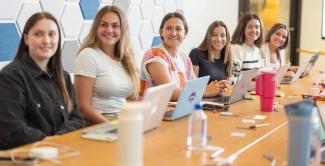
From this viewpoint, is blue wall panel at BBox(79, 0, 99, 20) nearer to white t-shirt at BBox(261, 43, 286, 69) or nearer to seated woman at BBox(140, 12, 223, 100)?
seated woman at BBox(140, 12, 223, 100)

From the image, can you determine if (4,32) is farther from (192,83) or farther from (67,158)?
(67,158)

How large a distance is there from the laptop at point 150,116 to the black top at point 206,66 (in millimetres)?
1555

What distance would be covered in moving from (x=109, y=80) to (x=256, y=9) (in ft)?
13.4

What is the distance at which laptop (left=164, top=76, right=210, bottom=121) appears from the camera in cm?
216

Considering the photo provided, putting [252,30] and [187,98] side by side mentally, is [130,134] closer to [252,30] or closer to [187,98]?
[187,98]

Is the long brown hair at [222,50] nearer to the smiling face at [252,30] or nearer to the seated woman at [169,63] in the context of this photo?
the seated woman at [169,63]

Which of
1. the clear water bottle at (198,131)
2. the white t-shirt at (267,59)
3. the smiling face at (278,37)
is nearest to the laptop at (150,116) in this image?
the clear water bottle at (198,131)

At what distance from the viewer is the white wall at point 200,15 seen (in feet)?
16.1

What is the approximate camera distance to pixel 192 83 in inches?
85.2

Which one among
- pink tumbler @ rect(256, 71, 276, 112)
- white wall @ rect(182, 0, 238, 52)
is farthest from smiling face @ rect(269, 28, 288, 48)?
pink tumbler @ rect(256, 71, 276, 112)

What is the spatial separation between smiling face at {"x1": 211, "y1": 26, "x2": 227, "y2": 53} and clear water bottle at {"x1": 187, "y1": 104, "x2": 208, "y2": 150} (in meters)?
1.73

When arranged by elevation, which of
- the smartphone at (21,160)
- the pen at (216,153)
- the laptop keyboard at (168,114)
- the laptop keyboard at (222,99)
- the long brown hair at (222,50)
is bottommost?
the pen at (216,153)

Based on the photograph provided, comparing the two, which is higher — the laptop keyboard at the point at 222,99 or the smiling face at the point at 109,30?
the smiling face at the point at 109,30

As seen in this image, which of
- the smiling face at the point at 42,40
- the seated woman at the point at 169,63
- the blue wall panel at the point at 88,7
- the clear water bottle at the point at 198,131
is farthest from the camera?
the blue wall panel at the point at 88,7
